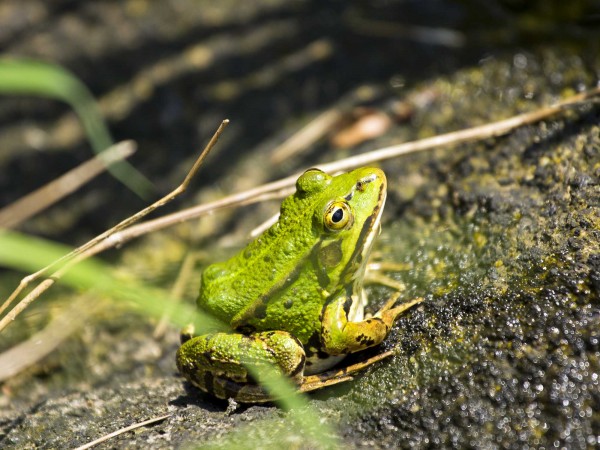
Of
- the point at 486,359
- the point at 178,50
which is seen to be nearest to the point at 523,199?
the point at 486,359

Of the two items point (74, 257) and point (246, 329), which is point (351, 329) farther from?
point (74, 257)

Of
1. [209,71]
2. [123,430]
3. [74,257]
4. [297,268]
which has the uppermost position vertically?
[209,71]

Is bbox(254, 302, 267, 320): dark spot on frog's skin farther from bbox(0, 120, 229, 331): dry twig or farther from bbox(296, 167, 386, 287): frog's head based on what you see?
bbox(0, 120, 229, 331): dry twig

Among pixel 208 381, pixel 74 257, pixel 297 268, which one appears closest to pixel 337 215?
pixel 297 268

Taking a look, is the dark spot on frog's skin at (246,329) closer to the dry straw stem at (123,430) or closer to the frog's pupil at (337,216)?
the dry straw stem at (123,430)

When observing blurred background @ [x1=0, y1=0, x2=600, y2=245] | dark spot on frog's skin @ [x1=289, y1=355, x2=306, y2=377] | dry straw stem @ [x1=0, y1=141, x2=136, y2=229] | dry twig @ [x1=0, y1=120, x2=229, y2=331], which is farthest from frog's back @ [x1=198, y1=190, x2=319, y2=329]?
dry straw stem @ [x1=0, y1=141, x2=136, y2=229]

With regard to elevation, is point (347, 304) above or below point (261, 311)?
below
